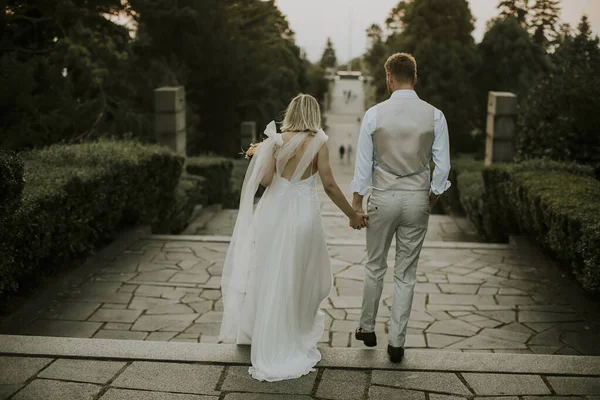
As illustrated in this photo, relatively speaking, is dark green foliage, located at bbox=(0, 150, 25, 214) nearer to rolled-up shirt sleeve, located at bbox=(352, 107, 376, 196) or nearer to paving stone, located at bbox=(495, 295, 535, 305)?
rolled-up shirt sleeve, located at bbox=(352, 107, 376, 196)

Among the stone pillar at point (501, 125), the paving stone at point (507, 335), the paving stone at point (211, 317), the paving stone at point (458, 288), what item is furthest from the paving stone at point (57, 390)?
the stone pillar at point (501, 125)

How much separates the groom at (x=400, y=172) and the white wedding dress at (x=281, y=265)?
37 cm

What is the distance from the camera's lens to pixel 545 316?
6801 mm

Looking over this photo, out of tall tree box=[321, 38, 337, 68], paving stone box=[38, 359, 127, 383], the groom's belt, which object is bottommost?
paving stone box=[38, 359, 127, 383]

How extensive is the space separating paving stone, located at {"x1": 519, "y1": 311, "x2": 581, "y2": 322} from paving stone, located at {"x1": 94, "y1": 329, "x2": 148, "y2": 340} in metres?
3.40

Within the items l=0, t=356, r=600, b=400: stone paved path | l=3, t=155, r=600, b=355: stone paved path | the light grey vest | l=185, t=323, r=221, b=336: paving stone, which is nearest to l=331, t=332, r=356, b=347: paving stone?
l=3, t=155, r=600, b=355: stone paved path

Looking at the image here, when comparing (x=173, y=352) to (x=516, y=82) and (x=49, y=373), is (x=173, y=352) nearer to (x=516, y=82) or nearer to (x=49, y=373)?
(x=49, y=373)

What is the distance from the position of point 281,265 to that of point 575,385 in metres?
2.03

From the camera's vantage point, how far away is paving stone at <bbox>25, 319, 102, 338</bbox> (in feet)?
20.4

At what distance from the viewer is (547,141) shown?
12.1 m

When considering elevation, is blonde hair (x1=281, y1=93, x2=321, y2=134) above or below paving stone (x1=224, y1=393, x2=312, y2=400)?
above

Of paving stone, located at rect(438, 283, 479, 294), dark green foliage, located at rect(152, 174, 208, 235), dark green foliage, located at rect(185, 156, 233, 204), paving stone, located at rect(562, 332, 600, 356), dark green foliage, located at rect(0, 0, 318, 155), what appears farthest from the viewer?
dark green foliage, located at rect(185, 156, 233, 204)

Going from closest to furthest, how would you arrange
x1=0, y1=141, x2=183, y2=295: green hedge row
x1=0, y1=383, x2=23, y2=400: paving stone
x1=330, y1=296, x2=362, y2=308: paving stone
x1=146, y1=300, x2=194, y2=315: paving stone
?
x1=0, y1=383, x2=23, y2=400: paving stone < x1=0, y1=141, x2=183, y2=295: green hedge row < x1=146, y1=300, x2=194, y2=315: paving stone < x1=330, y1=296, x2=362, y2=308: paving stone

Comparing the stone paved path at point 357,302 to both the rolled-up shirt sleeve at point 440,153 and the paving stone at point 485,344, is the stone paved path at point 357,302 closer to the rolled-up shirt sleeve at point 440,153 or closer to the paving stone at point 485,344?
the paving stone at point 485,344
